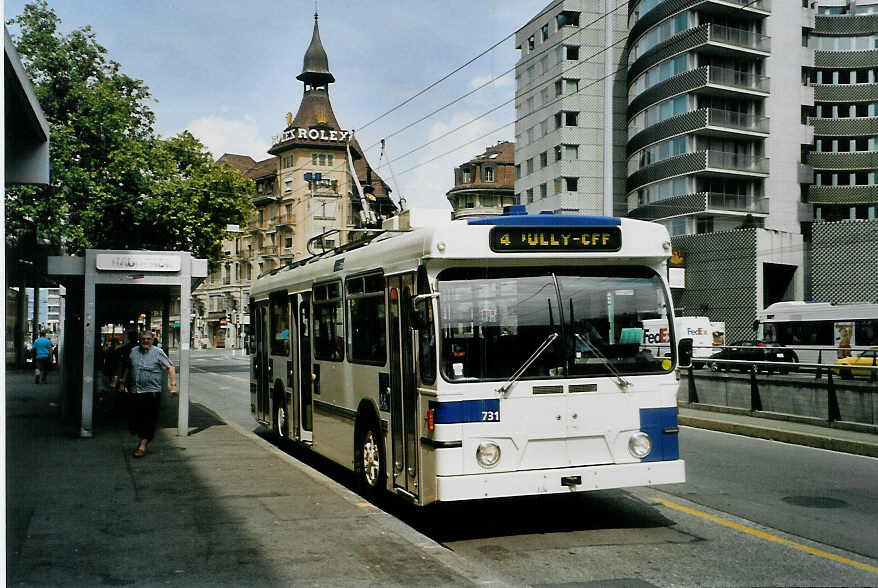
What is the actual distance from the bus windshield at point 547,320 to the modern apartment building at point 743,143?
43.6m

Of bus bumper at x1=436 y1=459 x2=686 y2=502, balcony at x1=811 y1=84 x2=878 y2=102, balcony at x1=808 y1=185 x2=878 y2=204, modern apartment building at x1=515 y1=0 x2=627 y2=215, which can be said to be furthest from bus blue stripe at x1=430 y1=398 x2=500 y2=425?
balcony at x1=811 y1=84 x2=878 y2=102

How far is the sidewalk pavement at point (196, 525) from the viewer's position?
6406 millimetres

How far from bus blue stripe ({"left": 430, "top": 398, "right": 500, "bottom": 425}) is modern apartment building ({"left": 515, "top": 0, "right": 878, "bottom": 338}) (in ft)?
146

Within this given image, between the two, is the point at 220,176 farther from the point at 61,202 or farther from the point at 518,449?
the point at 518,449

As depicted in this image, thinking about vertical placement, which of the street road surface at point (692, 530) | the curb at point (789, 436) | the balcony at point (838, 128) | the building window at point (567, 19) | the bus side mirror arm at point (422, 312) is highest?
the building window at point (567, 19)

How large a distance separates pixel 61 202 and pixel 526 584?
100ft

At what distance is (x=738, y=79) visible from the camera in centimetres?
5550

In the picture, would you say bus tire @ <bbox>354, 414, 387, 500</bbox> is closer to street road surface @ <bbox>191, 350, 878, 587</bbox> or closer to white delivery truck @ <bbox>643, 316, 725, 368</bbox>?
street road surface @ <bbox>191, 350, 878, 587</bbox>

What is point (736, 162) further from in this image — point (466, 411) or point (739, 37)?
point (466, 411)

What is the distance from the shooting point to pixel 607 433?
8.20 meters

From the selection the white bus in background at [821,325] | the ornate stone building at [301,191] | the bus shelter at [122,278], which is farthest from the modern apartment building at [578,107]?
the bus shelter at [122,278]

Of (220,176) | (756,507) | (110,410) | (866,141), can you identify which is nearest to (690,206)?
(866,141)

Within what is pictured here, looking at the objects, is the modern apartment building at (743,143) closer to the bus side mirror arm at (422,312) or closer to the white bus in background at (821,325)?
the white bus in background at (821,325)

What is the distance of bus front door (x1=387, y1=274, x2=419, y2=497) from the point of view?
8.47 m
